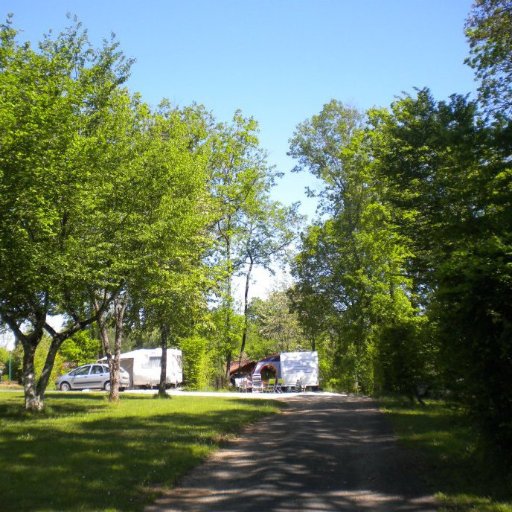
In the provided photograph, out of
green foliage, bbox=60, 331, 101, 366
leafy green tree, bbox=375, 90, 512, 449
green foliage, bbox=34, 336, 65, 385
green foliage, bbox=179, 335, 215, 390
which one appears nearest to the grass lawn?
leafy green tree, bbox=375, 90, 512, 449

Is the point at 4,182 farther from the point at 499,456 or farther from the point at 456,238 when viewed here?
the point at 499,456

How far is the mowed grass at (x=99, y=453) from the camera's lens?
6.78 meters

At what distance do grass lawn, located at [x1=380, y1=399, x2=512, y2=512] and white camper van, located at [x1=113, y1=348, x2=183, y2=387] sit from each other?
104ft

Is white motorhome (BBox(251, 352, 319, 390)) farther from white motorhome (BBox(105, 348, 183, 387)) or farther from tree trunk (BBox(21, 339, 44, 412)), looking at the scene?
tree trunk (BBox(21, 339, 44, 412))

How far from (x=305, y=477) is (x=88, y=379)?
3104cm

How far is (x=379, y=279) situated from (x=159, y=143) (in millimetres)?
15904

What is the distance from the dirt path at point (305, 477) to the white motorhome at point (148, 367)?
101 ft

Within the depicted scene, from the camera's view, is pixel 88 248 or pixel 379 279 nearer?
pixel 88 248

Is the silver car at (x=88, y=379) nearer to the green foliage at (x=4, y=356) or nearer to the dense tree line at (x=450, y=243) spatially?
the dense tree line at (x=450, y=243)

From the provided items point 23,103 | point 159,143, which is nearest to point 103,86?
point 159,143

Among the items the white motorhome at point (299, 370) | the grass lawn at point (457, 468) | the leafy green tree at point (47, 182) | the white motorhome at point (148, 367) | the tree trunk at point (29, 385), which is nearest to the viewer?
the grass lawn at point (457, 468)

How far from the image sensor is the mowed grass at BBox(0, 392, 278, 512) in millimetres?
6781

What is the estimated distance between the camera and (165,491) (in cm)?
723

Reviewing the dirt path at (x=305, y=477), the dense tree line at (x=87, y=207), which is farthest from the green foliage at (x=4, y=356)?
the dirt path at (x=305, y=477)
